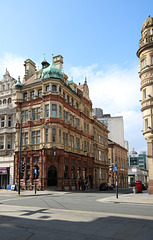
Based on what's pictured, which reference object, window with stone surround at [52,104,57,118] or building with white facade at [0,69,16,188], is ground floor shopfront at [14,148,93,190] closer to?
building with white facade at [0,69,16,188]

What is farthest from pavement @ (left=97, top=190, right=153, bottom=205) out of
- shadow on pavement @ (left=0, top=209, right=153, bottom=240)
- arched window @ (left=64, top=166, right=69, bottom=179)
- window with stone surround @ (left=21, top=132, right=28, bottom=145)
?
window with stone surround @ (left=21, top=132, right=28, bottom=145)

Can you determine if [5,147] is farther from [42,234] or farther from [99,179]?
[42,234]

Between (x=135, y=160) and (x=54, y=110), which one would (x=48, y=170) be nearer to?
(x=54, y=110)

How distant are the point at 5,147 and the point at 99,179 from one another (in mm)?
24284

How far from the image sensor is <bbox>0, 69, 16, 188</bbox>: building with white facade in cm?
4141

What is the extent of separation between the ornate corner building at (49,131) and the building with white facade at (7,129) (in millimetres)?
1610

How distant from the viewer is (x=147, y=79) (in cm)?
3005

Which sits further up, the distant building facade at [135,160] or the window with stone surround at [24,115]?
the window with stone surround at [24,115]

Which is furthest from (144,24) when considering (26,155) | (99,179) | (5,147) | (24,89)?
(99,179)

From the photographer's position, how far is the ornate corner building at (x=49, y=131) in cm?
3769

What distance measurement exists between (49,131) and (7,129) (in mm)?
9285

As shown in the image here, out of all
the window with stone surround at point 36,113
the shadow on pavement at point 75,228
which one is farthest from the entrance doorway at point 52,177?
the shadow on pavement at point 75,228

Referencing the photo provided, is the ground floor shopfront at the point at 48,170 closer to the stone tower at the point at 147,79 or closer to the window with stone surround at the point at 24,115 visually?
the window with stone surround at the point at 24,115

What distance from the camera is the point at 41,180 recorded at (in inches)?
1437
